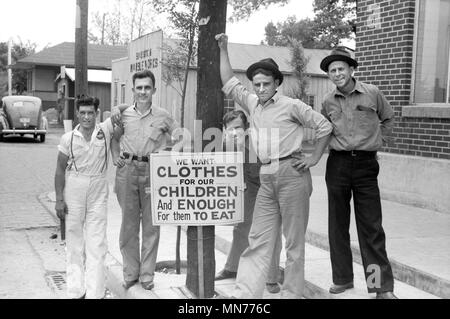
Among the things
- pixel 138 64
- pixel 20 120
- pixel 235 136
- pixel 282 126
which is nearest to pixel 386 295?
pixel 282 126

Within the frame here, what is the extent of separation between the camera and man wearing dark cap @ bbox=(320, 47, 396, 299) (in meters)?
4.61

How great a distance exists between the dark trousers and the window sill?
127 inches

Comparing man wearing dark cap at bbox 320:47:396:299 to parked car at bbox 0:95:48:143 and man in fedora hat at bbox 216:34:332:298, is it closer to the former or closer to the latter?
man in fedora hat at bbox 216:34:332:298

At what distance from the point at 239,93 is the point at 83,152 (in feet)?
4.59

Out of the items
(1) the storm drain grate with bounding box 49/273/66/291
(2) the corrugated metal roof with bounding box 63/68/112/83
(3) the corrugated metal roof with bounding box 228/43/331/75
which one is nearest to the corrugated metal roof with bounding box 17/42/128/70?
(2) the corrugated metal roof with bounding box 63/68/112/83

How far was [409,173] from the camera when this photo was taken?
8.02 m

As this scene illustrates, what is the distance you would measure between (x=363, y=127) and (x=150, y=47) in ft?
61.1

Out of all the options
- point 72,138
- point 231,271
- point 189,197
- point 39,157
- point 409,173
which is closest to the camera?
point 189,197

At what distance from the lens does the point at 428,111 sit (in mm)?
Answer: 7691

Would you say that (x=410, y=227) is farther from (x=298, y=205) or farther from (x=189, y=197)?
(x=189, y=197)

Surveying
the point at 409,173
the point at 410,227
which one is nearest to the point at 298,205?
the point at 410,227

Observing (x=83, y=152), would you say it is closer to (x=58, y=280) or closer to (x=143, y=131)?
(x=143, y=131)
